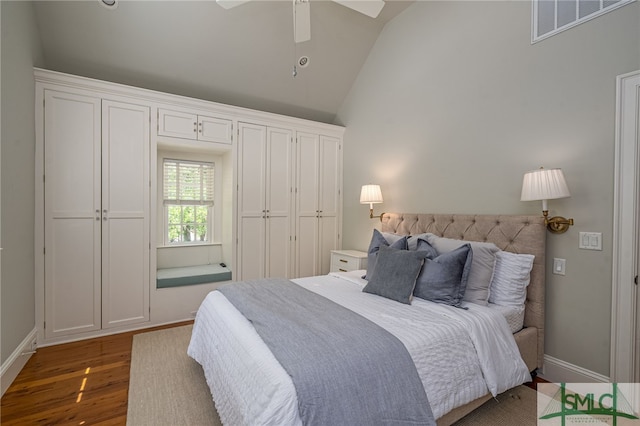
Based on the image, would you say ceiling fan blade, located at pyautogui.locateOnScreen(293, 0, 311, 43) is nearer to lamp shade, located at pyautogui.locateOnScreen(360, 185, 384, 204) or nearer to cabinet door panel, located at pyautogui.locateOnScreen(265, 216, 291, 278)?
lamp shade, located at pyautogui.locateOnScreen(360, 185, 384, 204)

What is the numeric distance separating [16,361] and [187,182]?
2.45 m

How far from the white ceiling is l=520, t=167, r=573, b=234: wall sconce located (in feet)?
8.23

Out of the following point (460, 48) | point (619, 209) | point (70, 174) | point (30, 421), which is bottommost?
point (30, 421)

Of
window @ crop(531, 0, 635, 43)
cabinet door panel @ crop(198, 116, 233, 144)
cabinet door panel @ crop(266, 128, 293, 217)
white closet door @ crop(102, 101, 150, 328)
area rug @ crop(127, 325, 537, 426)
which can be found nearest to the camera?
area rug @ crop(127, 325, 537, 426)

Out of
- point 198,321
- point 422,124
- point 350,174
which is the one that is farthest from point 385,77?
point 198,321

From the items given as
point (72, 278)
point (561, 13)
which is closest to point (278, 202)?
point (72, 278)

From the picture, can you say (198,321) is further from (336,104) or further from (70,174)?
(336,104)

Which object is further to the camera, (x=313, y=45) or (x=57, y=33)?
(x=313, y=45)

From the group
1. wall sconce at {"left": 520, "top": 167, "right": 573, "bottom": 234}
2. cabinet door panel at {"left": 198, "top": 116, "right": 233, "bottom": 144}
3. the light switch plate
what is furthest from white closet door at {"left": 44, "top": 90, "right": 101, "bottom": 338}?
the light switch plate

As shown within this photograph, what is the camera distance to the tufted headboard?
2.26 m

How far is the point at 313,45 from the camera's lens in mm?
3635

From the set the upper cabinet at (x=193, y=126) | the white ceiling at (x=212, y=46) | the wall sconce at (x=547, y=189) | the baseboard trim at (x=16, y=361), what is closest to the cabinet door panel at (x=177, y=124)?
the upper cabinet at (x=193, y=126)

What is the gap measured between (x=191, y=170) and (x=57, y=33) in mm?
1858

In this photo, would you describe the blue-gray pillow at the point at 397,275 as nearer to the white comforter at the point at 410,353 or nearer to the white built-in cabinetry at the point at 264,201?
the white comforter at the point at 410,353
